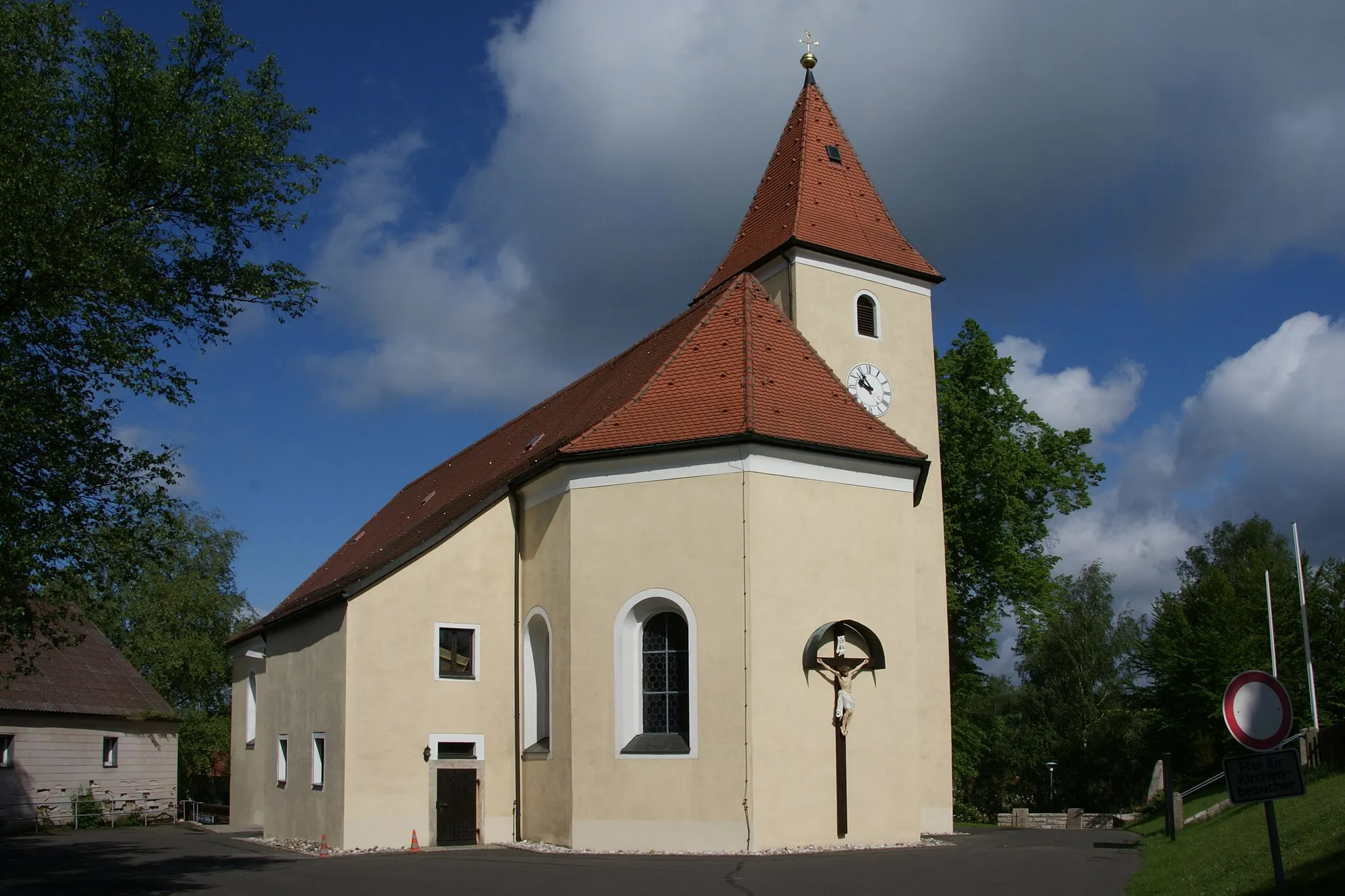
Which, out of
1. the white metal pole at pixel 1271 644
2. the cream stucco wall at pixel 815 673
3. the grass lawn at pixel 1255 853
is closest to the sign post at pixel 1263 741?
the grass lawn at pixel 1255 853

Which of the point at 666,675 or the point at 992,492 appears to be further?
the point at 992,492

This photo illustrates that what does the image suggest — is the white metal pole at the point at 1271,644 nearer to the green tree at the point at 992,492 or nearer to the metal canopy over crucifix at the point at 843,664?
the green tree at the point at 992,492

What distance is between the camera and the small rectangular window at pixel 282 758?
77.2ft

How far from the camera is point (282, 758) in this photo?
2398 cm

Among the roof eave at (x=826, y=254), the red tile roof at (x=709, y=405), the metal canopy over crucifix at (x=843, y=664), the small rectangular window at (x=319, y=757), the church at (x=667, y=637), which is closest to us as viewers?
the church at (x=667, y=637)

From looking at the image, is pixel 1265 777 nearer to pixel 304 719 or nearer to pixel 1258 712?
pixel 1258 712

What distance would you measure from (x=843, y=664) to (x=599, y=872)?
5.42m

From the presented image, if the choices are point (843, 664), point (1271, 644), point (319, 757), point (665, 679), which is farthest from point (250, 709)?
point (1271, 644)

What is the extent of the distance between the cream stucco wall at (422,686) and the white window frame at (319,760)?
1.52 metres

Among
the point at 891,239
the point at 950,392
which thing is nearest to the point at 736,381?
the point at 891,239

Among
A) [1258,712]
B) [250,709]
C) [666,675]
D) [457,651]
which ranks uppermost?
[457,651]

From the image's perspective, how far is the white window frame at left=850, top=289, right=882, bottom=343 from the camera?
25.0 meters

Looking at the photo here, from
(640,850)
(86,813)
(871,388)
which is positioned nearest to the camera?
(640,850)

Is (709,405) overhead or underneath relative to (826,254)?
underneath
